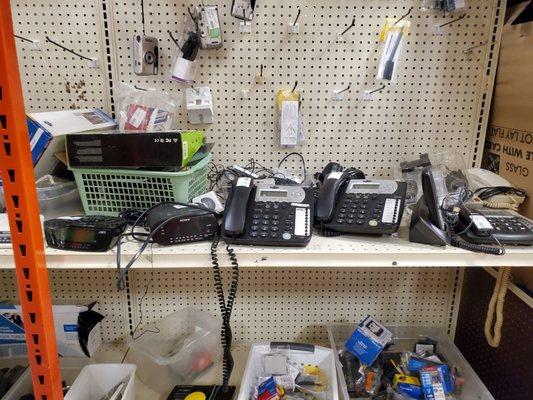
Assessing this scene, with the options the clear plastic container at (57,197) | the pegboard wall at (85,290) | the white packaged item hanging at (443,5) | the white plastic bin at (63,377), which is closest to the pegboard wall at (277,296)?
the pegboard wall at (85,290)

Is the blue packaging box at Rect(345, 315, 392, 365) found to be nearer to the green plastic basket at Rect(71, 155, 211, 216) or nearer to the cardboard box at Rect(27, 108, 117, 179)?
the green plastic basket at Rect(71, 155, 211, 216)

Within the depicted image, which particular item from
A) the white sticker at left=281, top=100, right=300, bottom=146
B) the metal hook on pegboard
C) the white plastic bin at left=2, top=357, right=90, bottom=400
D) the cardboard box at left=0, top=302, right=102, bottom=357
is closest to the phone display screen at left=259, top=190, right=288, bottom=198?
the white sticker at left=281, top=100, right=300, bottom=146

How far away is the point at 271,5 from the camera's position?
3.20 ft

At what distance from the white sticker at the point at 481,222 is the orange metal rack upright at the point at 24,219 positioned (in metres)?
0.88

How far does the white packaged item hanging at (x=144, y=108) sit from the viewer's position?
3.29 feet

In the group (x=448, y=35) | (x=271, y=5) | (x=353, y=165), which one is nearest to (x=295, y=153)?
(x=353, y=165)

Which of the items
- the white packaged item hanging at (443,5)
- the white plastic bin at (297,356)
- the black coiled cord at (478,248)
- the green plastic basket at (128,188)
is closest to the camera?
the black coiled cord at (478,248)

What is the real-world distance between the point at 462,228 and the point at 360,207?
0.23 m

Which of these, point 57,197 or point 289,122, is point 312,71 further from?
point 57,197

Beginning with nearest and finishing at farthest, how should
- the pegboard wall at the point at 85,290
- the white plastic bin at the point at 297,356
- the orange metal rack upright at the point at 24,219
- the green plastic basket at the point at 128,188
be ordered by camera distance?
the orange metal rack upright at the point at 24,219, the green plastic basket at the point at 128,188, the white plastic bin at the point at 297,356, the pegboard wall at the point at 85,290

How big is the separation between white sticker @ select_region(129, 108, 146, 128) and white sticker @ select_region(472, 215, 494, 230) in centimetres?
89

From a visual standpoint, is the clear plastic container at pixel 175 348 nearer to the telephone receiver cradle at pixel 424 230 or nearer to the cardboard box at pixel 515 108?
the telephone receiver cradle at pixel 424 230

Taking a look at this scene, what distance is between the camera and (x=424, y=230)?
772 millimetres

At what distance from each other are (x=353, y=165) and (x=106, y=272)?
89 centimetres
